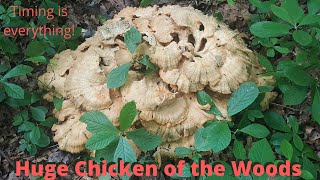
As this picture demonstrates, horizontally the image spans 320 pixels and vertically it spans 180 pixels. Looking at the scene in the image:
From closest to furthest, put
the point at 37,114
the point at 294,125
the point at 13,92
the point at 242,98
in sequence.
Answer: the point at 242,98, the point at 294,125, the point at 13,92, the point at 37,114

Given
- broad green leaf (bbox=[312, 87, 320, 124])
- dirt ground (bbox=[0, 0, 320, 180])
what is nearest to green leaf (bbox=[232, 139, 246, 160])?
broad green leaf (bbox=[312, 87, 320, 124])

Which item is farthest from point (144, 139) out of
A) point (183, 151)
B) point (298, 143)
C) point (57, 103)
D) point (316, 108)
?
point (316, 108)

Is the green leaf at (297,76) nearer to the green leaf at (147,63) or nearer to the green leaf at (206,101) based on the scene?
the green leaf at (206,101)

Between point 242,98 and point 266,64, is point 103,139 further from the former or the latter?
point 266,64

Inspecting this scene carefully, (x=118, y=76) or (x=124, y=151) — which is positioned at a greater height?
(x=118, y=76)

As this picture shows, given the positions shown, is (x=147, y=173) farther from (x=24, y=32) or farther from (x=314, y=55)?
(x=24, y=32)

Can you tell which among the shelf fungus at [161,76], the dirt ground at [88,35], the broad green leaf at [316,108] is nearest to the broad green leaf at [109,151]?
the shelf fungus at [161,76]

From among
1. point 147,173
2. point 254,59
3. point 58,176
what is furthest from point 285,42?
point 58,176
